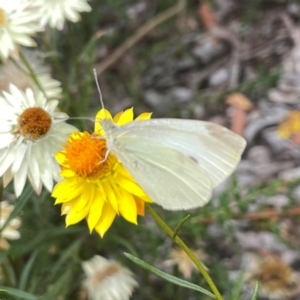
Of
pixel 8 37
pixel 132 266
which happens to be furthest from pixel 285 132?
pixel 8 37

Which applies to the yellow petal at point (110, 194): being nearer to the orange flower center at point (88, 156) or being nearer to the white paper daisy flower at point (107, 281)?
the orange flower center at point (88, 156)

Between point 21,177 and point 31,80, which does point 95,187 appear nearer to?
point 21,177

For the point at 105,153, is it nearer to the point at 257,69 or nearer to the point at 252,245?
the point at 252,245

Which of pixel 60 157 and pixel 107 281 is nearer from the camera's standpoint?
pixel 60 157

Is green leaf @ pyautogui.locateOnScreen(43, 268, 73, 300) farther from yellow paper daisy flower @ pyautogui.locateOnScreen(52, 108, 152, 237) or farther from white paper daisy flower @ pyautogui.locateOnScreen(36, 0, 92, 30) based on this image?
white paper daisy flower @ pyautogui.locateOnScreen(36, 0, 92, 30)

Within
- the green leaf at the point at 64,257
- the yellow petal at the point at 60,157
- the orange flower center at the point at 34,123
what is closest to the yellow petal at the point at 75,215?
the yellow petal at the point at 60,157

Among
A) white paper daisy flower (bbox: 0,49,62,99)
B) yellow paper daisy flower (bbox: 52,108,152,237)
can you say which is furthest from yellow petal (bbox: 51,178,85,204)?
white paper daisy flower (bbox: 0,49,62,99)

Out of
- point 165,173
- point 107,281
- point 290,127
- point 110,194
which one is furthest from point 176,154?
point 290,127
